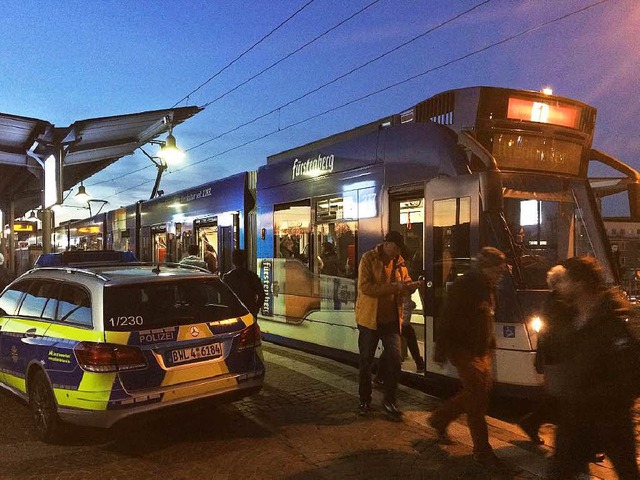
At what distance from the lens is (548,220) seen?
21.1 ft

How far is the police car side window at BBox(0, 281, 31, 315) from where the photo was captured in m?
6.07

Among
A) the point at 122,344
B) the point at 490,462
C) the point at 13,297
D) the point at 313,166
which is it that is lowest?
the point at 490,462

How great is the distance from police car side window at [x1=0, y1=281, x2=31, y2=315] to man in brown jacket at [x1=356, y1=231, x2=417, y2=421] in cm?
361

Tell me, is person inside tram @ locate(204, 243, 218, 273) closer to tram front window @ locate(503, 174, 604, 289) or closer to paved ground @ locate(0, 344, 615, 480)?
paved ground @ locate(0, 344, 615, 480)

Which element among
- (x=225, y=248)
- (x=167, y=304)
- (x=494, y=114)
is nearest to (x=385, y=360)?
(x=167, y=304)

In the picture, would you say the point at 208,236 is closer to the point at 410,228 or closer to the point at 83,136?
the point at 83,136

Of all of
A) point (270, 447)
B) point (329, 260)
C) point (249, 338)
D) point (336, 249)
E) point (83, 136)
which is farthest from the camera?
point (83, 136)

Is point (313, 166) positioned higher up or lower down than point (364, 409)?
higher up

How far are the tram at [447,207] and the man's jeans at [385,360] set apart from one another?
0.93m

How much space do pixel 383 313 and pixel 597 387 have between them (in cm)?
260

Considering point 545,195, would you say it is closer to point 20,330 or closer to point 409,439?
point 409,439

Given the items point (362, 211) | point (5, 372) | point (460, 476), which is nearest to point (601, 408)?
point (460, 476)

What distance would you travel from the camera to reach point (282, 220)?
9500 millimetres

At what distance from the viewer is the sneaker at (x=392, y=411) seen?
5.51 metres
